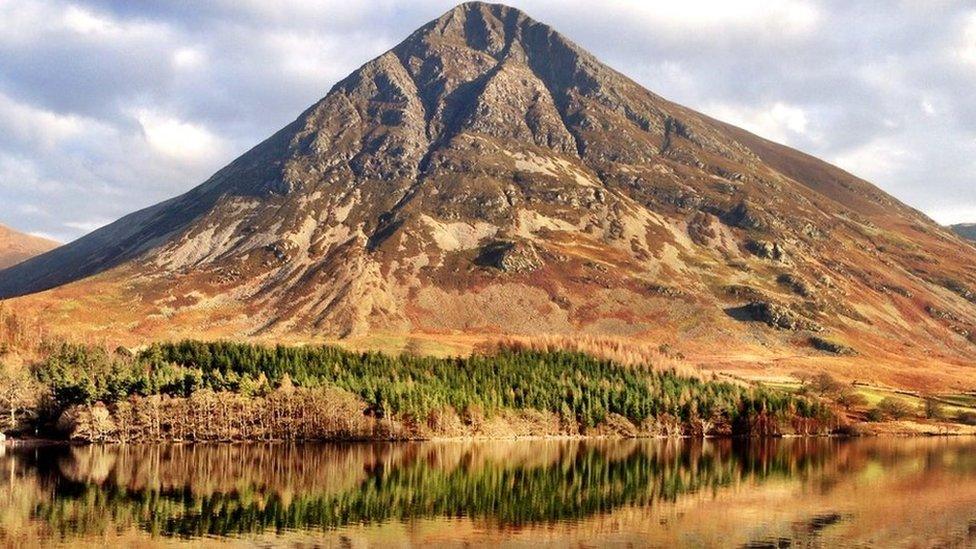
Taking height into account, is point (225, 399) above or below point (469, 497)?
above

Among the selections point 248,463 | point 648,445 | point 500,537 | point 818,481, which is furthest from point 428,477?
point 648,445

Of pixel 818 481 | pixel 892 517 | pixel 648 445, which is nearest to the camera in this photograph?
pixel 892 517

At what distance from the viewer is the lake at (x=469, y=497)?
89188 mm

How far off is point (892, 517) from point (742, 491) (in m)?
23.0

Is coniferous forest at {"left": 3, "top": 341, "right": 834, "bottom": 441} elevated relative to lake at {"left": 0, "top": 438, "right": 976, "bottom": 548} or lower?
elevated

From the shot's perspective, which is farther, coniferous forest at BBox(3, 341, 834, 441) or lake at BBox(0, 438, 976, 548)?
coniferous forest at BBox(3, 341, 834, 441)

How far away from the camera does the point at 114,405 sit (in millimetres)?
178250

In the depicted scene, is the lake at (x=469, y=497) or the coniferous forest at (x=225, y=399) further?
the coniferous forest at (x=225, y=399)

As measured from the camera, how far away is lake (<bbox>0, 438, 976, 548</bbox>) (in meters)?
89.2

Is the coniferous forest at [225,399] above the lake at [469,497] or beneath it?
above

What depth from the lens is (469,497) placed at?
11375cm

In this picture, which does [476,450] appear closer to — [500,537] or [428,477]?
[428,477]

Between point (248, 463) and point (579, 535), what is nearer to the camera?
point (579, 535)

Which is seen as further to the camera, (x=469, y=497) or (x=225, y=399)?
(x=225, y=399)
